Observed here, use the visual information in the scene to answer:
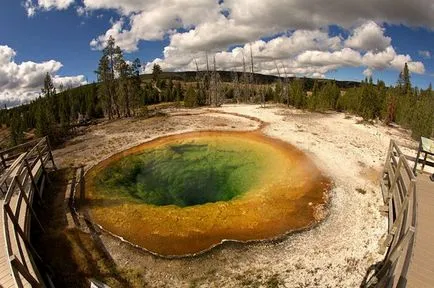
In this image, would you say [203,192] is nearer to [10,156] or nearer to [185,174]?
[185,174]

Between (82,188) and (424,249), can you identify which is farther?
(82,188)

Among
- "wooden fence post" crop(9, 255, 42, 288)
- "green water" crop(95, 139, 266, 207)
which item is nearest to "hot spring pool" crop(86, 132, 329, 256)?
"green water" crop(95, 139, 266, 207)

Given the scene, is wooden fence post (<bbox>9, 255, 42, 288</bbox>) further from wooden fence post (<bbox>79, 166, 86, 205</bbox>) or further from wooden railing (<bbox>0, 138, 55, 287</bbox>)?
wooden fence post (<bbox>79, 166, 86, 205</bbox>)

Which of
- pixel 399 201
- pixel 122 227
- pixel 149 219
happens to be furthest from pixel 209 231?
pixel 399 201

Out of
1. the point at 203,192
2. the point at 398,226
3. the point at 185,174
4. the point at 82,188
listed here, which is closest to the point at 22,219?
the point at 82,188

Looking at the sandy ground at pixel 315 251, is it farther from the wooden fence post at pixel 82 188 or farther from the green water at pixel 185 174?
the green water at pixel 185 174

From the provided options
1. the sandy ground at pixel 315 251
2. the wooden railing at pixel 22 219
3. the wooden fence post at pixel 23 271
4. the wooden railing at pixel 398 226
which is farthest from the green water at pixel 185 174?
the wooden fence post at pixel 23 271
